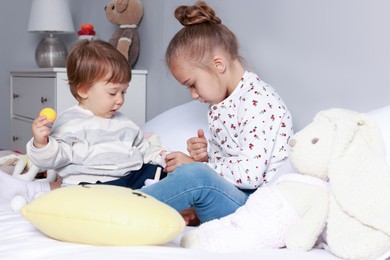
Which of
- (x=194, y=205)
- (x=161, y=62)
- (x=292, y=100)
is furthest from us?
(x=161, y=62)

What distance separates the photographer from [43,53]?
3.04 m

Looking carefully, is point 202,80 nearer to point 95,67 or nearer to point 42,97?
point 95,67

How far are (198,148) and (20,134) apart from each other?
1.58 metres

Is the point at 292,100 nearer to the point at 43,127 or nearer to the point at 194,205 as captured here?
the point at 194,205

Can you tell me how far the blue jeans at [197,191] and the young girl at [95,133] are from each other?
40 centimetres

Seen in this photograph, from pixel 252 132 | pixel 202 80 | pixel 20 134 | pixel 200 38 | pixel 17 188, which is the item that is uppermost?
pixel 200 38

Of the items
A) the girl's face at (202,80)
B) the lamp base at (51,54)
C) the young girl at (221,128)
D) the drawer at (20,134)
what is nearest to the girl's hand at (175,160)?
the young girl at (221,128)

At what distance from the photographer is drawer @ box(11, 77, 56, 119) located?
8.63ft

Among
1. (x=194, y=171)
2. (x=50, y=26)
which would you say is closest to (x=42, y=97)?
(x=50, y=26)

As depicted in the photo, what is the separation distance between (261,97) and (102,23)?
73.7 inches

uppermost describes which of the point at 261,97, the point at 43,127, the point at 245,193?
the point at 261,97

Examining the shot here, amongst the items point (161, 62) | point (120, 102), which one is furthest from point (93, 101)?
point (161, 62)

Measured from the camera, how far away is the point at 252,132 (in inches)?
58.5

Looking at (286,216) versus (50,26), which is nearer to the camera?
(286,216)
